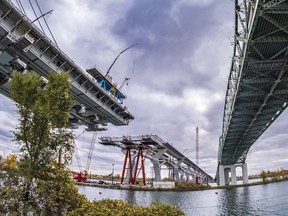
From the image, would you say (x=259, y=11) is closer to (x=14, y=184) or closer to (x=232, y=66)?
(x=232, y=66)

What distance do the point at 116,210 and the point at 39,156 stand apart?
370 cm

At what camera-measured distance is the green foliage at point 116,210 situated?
9459mm

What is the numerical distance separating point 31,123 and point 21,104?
0.82 meters

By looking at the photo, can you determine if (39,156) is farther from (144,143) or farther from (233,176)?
(233,176)

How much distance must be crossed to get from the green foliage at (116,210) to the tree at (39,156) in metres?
0.59

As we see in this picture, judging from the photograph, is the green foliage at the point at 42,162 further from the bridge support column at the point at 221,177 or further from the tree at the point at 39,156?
the bridge support column at the point at 221,177

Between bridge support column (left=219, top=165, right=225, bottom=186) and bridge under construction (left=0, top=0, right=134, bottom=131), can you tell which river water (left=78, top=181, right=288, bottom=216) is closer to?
bridge under construction (left=0, top=0, right=134, bottom=131)

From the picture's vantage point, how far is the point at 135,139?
85.2 metres

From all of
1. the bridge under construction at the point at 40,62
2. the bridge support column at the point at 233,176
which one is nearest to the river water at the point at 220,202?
the bridge under construction at the point at 40,62

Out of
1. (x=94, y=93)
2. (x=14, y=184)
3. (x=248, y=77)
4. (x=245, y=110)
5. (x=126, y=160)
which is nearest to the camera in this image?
Answer: (x=14, y=184)

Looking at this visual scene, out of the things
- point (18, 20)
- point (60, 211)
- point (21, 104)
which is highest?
point (18, 20)

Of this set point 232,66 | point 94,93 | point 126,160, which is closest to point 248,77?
point 232,66

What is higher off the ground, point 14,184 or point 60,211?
point 14,184

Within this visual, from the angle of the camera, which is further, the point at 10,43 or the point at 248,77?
the point at 248,77
